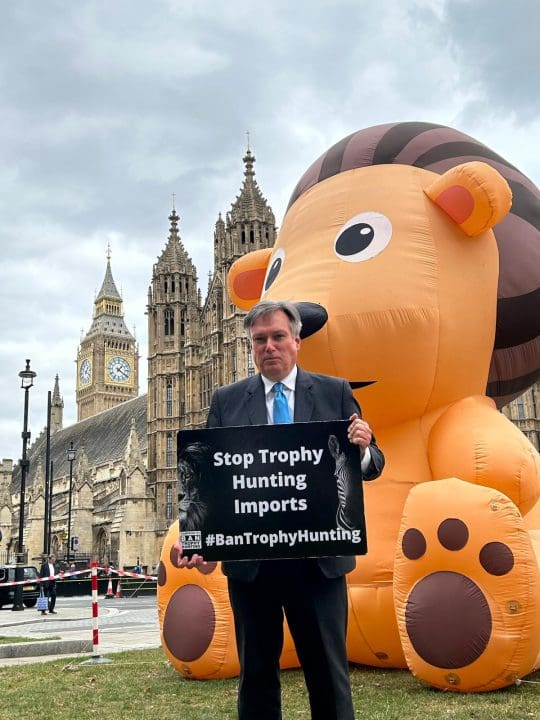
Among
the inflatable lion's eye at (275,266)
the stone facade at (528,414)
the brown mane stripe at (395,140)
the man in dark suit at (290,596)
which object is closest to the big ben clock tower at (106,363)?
the stone facade at (528,414)

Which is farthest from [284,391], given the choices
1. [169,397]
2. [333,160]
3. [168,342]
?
[168,342]

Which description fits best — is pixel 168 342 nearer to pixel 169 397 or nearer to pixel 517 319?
pixel 169 397

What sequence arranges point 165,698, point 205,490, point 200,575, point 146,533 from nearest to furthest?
point 205,490
point 165,698
point 200,575
point 146,533

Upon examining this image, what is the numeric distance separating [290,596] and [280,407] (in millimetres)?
765

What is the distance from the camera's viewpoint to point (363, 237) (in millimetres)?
6383

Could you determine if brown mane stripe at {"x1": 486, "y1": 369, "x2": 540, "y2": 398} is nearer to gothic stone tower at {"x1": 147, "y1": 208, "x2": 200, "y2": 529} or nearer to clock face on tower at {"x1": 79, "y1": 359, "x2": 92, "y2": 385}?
gothic stone tower at {"x1": 147, "y1": 208, "x2": 200, "y2": 529}

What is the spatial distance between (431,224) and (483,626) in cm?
315

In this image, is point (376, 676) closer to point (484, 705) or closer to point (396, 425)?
point (484, 705)

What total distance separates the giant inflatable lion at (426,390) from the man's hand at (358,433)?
90.4 inches

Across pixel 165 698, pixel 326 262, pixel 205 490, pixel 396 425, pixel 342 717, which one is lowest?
pixel 165 698

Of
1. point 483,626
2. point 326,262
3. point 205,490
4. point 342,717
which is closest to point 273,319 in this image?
point 205,490

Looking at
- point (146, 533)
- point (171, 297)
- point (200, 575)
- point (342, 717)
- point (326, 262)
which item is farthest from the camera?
point (171, 297)

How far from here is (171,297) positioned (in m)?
55.6

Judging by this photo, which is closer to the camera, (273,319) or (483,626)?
(273,319)
